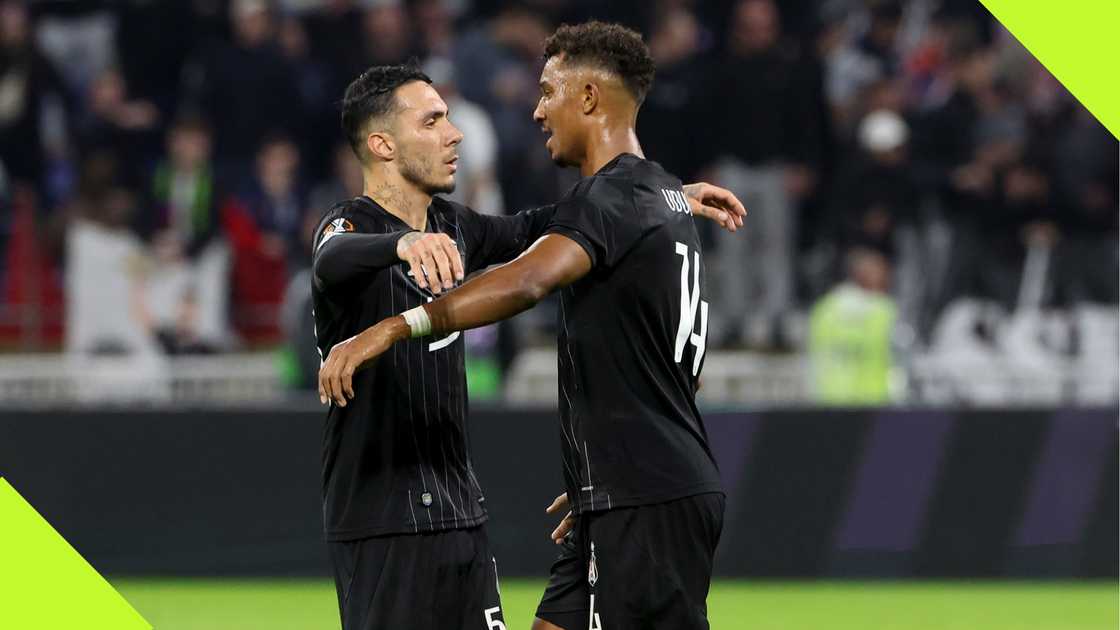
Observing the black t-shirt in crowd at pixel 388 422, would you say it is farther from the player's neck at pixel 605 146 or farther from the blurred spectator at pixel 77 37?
the blurred spectator at pixel 77 37

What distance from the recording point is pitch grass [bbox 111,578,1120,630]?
9.73 meters

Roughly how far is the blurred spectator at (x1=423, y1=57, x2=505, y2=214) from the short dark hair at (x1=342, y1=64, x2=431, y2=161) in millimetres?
6675

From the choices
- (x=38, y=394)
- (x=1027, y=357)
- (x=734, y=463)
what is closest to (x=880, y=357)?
(x=1027, y=357)

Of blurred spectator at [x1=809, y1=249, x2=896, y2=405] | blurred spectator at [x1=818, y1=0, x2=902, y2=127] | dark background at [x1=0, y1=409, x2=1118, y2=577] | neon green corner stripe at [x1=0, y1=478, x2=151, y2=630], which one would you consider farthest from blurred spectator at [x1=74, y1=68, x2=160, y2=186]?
blurred spectator at [x1=818, y1=0, x2=902, y2=127]

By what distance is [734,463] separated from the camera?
36.5 feet

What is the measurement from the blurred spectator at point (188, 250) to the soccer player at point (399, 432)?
755 centimetres

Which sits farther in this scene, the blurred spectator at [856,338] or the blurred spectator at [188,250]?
the blurred spectator at [188,250]

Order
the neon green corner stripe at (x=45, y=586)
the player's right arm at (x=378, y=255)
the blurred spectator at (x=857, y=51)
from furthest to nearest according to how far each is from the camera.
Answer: the blurred spectator at (x=857, y=51)
the neon green corner stripe at (x=45, y=586)
the player's right arm at (x=378, y=255)

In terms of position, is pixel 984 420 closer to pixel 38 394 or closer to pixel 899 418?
pixel 899 418

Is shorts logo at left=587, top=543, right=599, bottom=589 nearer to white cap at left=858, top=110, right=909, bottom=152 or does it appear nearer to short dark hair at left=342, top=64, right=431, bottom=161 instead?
short dark hair at left=342, top=64, right=431, bottom=161

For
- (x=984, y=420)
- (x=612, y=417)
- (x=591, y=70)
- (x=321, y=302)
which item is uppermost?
(x=591, y=70)

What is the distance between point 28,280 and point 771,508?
581 centimetres

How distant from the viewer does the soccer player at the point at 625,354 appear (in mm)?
4914

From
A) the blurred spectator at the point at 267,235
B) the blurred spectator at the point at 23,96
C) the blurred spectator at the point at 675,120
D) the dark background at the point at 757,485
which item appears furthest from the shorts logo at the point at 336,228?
the blurred spectator at the point at 23,96
